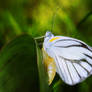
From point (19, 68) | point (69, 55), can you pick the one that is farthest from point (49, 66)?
point (19, 68)

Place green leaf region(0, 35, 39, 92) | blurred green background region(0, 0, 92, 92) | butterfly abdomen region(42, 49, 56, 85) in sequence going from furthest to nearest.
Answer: blurred green background region(0, 0, 92, 92) → butterfly abdomen region(42, 49, 56, 85) → green leaf region(0, 35, 39, 92)

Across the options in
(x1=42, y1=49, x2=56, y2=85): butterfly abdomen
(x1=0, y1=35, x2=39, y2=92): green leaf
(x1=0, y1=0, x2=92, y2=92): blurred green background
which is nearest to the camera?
(x1=0, y1=35, x2=39, y2=92): green leaf

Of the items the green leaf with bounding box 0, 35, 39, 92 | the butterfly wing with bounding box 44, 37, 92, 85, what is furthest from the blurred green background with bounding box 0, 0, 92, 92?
the green leaf with bounding box 0, 35, 39, 92

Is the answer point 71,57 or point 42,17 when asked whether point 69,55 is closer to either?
point 71,57

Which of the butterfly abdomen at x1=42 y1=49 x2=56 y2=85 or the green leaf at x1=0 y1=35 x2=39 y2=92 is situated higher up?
the butterfly abdomen at x1=42 y1=49 x2=56 y2=85

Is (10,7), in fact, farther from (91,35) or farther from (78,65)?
(78,65)

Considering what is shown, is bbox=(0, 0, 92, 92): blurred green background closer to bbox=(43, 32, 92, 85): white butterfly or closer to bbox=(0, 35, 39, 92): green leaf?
bbox=(43, 32, 92, 85): white butterfly

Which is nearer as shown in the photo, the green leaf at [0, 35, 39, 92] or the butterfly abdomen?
the green leaf at [0, 35, 39, 92]

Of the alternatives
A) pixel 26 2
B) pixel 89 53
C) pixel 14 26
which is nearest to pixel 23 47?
pixel 89 53
